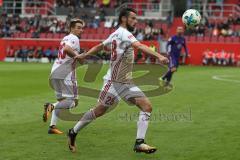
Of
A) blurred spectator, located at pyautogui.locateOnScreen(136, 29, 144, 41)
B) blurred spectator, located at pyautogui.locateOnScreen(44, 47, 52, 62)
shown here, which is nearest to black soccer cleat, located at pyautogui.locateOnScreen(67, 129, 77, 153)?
blurred spectator, located at pyautogui.locateOnScreen(136, 29, 144, 41)

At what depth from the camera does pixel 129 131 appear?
10695 millimetres

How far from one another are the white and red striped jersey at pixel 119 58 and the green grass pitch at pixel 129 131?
1.20m

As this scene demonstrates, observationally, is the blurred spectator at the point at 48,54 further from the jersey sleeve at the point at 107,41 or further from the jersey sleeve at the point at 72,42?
the jersey sleeve at the point at 107,41

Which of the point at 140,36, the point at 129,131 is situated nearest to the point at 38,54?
the point at 140,36

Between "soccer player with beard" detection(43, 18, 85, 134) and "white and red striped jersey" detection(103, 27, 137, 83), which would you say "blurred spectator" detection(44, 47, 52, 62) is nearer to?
"soccer player with beard" detection(43, 18, 85, 134)

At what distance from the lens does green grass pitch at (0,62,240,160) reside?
859 cm

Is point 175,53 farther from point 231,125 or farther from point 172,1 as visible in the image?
point 172,1

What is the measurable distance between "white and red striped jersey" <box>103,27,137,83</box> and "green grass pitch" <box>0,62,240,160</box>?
1201 millimetres

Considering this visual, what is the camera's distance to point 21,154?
27.7 feet

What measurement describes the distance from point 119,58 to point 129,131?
231 cm

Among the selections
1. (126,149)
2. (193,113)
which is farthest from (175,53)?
(126,149)

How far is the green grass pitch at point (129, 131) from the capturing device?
8.59 metres

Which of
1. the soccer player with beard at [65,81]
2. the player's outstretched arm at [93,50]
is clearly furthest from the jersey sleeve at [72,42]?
the player's outstretched arm at [93,50]

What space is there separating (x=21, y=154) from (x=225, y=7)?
4284 cm
